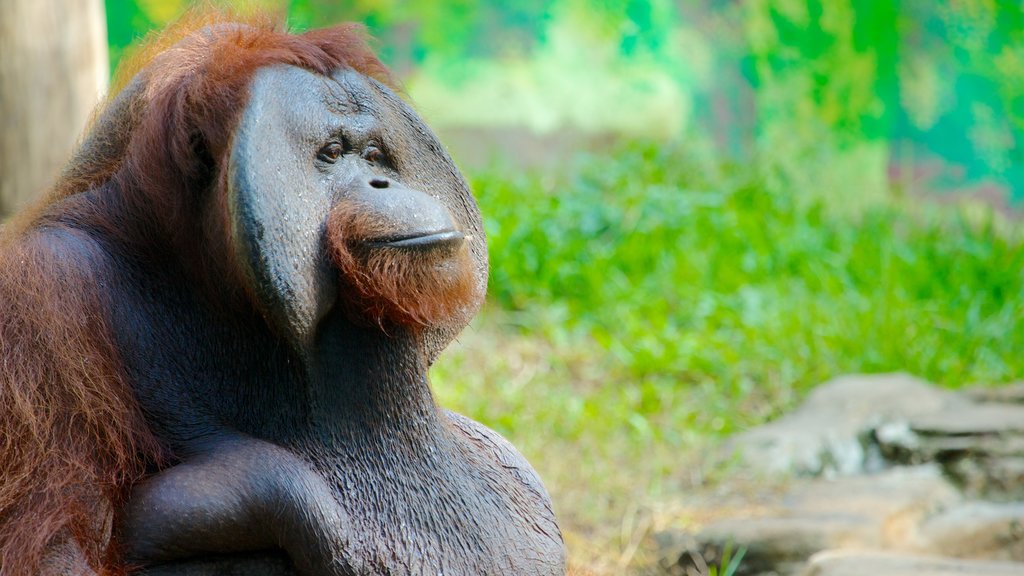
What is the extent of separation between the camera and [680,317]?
4938mm

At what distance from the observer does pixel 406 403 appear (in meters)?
1.51

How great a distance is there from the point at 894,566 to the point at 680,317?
2.52 metres

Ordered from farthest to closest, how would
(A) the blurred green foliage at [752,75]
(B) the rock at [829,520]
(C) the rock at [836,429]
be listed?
(A) the blurred green foliage at [752,75], (C) the rock at [836,429], (B) the rock at [829,520]

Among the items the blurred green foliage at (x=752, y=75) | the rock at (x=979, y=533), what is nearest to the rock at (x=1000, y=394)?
the rock at (x=979, y=533)

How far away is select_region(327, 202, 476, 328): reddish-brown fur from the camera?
138 cm

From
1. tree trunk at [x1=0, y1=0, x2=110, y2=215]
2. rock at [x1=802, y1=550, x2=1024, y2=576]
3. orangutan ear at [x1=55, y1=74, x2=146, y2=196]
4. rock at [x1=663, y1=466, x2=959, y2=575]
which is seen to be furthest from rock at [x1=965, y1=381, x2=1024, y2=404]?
orangutan ear at [x1=55, y1=74, x2=146, y2=196]

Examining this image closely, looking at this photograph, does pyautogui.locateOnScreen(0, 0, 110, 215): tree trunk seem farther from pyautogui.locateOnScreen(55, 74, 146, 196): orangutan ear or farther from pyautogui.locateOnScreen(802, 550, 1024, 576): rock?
pyautogui.locateOnScreen(802, 550, 1024, 576): rock

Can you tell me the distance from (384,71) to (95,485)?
2.25ft

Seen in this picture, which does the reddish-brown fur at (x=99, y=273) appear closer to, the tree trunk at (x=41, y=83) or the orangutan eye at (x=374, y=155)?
the orangutan eye at (x=374, y=155)

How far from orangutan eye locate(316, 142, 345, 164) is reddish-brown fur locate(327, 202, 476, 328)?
77 millimetres

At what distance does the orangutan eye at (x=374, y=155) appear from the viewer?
1491 mm

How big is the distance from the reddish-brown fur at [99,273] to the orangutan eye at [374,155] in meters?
0.13

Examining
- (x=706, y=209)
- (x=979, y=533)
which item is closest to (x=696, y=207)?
(x=706, y=209)

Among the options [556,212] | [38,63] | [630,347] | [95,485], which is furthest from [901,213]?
[95,485]
